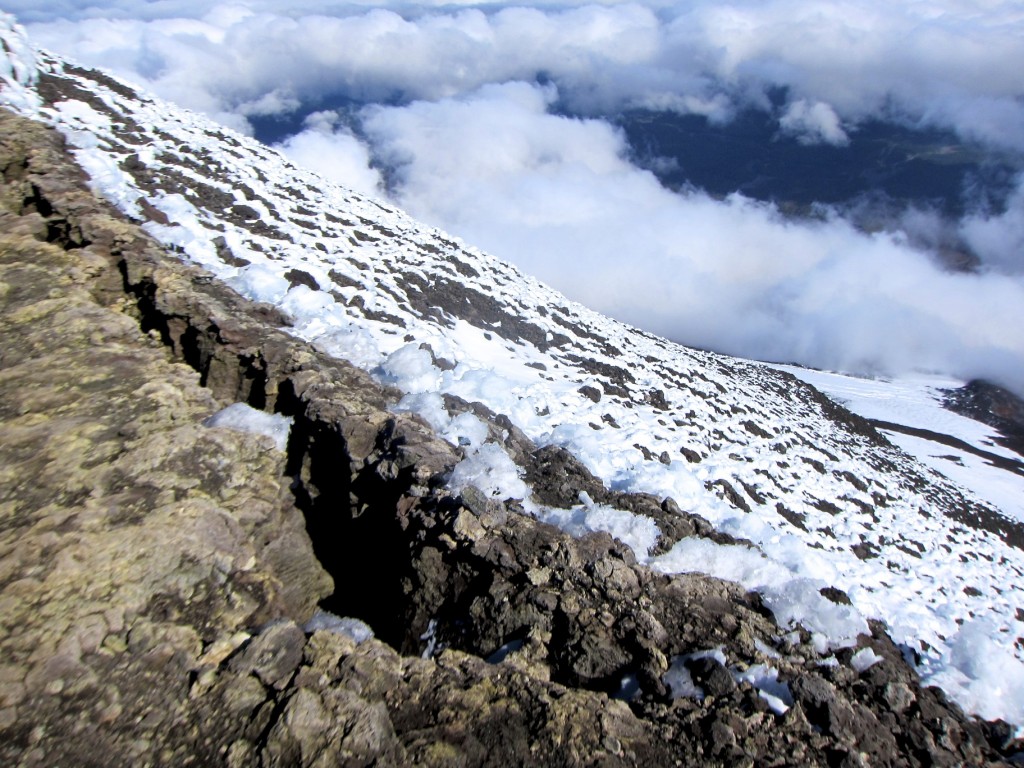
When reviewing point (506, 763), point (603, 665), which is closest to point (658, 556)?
point (603, 665)

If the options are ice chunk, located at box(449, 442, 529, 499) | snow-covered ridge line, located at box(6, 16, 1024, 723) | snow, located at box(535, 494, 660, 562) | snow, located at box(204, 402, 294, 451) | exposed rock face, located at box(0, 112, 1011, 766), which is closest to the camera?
Result: exposed rock face, located at box(0, 112, 1011, 766)

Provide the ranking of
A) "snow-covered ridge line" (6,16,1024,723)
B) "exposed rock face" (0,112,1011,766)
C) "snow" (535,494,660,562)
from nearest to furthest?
"exposed rock face" (0,112,1011,766) < "snow" (535,494,660,562) < "snow-covered ridge line" (6,16,1024,723)

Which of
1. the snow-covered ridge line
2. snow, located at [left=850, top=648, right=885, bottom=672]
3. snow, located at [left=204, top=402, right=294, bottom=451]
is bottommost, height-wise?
the snow-covered ridge line

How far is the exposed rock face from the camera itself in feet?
14.5

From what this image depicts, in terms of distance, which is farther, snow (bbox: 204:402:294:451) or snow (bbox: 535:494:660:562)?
snow (bbox: 204:402:294:451)

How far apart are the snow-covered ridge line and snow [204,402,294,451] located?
2549mm

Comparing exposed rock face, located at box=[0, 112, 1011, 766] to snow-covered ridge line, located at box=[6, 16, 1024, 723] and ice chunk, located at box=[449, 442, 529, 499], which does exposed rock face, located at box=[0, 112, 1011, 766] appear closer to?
ice chunk, located at box=[449, 442, 529, 499]

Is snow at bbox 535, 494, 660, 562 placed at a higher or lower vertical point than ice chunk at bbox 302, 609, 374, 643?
higher

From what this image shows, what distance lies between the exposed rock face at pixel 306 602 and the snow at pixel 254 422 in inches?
8.9

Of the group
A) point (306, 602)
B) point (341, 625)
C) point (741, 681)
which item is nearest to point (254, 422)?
point (306, 602)

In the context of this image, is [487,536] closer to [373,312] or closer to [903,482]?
[373,312]

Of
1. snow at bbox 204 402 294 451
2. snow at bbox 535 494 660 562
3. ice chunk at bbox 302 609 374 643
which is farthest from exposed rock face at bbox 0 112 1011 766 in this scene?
snow at bbox 535 494 660 562

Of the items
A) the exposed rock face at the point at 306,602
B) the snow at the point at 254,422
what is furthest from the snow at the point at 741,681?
the snow at the point at 254,422

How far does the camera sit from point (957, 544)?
20.0 m
